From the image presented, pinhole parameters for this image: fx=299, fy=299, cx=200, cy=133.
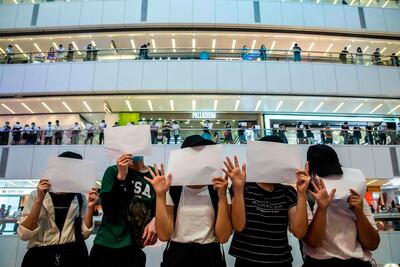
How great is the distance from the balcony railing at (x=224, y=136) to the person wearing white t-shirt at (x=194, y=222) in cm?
909

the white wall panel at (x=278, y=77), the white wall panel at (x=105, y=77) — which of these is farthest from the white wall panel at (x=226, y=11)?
the white wall panel at (x=105, y=77)

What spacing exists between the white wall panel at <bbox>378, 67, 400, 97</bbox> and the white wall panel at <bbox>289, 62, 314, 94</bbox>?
3.56 metres

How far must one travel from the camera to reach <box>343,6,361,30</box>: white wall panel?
1596 cm

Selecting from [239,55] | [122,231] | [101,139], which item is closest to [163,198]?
[122,231]

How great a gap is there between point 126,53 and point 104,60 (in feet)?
3.57

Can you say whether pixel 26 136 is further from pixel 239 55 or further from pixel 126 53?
pixel 239 55

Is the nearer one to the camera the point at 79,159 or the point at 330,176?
the point at 330,176

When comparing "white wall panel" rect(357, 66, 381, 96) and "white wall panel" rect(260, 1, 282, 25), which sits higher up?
"white wall panel" rect(260, 1, 282, 25)

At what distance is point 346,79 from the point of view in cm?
1446

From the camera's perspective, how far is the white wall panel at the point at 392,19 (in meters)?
16.2

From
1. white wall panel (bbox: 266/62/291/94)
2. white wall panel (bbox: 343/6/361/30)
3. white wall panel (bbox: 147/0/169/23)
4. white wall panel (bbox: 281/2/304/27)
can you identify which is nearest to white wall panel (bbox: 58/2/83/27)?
white wall panel (bbox: 147/0/169/23)

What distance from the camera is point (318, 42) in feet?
55.1

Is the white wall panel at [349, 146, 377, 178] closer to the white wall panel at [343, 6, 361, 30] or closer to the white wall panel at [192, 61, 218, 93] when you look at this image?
the white wall panel at [192, 61, 218, 93]

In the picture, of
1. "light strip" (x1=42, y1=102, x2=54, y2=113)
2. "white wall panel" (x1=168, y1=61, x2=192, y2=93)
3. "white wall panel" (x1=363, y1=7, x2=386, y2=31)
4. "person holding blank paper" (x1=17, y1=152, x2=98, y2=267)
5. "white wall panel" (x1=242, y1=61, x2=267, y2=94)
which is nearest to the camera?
"person holding blank paper" (x1=17, y1=152, x2=98, y2=267)
